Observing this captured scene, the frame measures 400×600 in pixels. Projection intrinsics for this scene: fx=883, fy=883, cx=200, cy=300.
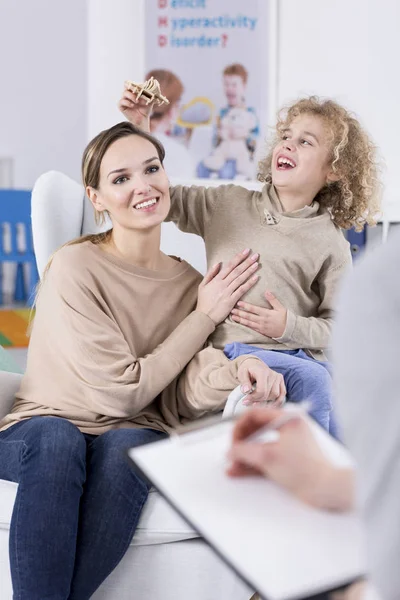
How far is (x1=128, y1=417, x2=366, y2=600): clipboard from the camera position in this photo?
2.59 ft

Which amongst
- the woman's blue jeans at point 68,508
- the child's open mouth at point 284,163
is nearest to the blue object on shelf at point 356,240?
the child's open mouth at point 284,163

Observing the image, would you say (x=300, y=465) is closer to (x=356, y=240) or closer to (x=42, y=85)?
(x=356, y=240)

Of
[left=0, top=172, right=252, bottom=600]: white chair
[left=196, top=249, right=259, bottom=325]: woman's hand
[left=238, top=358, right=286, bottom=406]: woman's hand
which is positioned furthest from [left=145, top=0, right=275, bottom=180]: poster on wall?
[left=0, top=172, right=252, bottom=600]: white chair

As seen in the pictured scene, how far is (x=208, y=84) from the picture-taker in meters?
4.91

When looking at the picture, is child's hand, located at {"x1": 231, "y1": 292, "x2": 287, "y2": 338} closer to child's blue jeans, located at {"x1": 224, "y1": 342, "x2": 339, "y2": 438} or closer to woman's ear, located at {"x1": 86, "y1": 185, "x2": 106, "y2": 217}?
child's blue jeans, located at {"x1": 224, "y1": 342, "x2": 339, "y2": 438}

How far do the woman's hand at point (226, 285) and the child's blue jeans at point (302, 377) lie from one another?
0.29ft

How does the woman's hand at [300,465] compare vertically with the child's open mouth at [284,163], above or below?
below

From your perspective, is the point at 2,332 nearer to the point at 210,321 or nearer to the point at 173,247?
the point at 173,247

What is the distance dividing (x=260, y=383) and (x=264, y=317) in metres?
0.25

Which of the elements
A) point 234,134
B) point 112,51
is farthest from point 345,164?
point 112,51

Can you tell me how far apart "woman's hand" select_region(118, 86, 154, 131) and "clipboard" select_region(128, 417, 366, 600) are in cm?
135

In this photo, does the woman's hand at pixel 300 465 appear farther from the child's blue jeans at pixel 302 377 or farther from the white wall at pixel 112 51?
the white wall at pixel 112 51

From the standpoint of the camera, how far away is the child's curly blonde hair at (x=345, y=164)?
6.98 feet

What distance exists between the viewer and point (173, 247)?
2461mm
